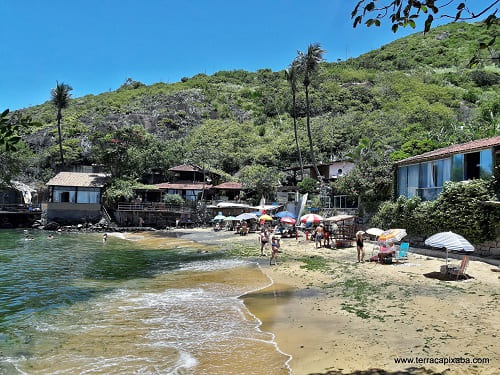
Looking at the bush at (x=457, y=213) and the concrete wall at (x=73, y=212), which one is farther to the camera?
the concrete wall at (x=73, y=212)

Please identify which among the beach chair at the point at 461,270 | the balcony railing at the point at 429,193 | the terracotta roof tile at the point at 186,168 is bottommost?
the beach chair at the point at 461,270

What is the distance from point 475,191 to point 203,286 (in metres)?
13.5

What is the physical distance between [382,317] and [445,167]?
1447 centimetres

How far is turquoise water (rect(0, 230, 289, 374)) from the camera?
299 inches

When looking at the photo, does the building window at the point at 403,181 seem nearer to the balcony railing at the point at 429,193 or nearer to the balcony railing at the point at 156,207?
the balcony railing at the point at 429,193

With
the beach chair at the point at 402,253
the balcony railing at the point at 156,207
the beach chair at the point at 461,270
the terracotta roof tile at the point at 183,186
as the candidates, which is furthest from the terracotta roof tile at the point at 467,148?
the terracotta roof tile at the point at 183,186

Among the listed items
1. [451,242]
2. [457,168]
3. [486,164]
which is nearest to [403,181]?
[457,168]

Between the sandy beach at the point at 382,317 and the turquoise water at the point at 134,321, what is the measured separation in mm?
799

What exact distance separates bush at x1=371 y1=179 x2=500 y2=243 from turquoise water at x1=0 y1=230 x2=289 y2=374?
9.97 metres

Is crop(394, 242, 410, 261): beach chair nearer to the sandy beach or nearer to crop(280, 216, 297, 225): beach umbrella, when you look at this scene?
the sandy beach

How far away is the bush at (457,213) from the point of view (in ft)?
56.5

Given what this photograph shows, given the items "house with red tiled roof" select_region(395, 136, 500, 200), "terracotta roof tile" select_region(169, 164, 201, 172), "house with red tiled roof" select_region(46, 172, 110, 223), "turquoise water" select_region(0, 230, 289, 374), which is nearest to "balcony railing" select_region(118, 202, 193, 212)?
"house with red tiled roof" select_region(46, 172, 110, 223)

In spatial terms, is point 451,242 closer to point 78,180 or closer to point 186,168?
point 186,168

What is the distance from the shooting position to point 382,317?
9695 mm
